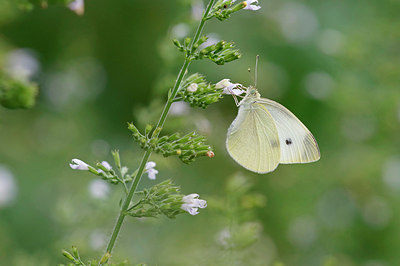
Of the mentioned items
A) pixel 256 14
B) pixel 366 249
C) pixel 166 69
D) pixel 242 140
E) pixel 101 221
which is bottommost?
pixel 366 249

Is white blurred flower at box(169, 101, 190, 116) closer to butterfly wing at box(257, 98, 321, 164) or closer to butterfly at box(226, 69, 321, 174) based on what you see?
butterfly at box(226, 69, 321, 174)

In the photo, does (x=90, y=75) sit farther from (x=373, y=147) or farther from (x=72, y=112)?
(x=373, y=147)

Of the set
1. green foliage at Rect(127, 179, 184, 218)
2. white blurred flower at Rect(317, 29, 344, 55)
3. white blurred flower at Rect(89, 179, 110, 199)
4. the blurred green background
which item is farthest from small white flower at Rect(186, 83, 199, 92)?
white blurred flower at Rect(317, 29, 344, 55)

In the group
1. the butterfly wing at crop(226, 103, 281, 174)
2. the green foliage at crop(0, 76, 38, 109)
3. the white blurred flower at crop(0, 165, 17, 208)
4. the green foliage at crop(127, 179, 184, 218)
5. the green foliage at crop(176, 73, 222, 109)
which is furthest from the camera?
the white blurred flower at crop(0, 165, 17, 208)

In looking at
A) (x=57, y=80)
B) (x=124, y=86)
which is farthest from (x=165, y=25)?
(x=57, y=80)

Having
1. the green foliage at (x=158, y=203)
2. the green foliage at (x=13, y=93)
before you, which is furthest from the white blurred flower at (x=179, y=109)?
the green foliage at (x=13, y=93)

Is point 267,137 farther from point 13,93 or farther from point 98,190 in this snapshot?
point 13,93
